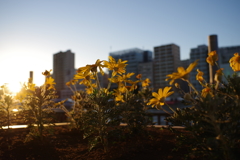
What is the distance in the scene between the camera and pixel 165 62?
3413 inches

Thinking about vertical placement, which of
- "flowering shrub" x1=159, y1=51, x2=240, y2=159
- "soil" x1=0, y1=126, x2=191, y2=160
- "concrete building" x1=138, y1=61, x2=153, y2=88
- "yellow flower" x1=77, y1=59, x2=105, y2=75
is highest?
"concrete building" x1=138, y1=61, x2=153, y2=88

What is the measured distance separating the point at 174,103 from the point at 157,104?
69.4m

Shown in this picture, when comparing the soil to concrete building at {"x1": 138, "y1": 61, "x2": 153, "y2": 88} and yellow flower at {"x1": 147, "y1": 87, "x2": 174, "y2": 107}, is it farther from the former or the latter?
concrete building at {"x1": 138, "y1": 61, "x2": 153, "y2": 88}

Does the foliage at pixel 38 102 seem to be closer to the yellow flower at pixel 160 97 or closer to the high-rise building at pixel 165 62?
the yellow flower at pixel 160 97

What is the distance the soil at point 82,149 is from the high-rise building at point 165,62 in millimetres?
83471

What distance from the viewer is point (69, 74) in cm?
10119

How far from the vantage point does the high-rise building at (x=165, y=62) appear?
85.3 m

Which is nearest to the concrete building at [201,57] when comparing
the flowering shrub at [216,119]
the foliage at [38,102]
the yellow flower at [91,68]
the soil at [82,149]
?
the soil at [82,149]

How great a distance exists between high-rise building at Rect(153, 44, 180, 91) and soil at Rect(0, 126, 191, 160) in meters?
83.5

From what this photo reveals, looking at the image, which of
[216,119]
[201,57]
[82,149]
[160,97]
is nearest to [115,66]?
[160,97]

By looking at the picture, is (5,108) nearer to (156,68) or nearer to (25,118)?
(25,118)

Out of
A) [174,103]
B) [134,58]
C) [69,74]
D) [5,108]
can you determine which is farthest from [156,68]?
[5,108]

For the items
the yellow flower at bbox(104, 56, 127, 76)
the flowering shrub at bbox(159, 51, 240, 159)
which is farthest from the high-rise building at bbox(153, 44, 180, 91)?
the flowering shrub at bbox(159, 51, 240, 159)

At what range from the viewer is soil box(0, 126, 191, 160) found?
2.10 metres
